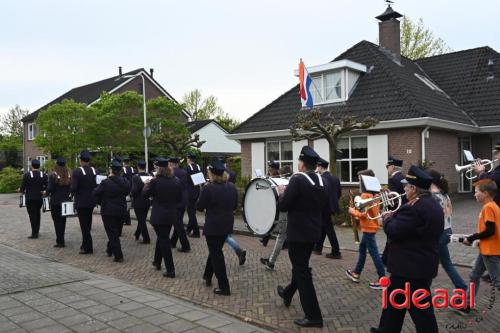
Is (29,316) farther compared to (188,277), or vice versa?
(188,277)

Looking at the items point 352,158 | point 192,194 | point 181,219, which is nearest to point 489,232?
point 181,219

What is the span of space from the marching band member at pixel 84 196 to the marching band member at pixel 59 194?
3.31 feet

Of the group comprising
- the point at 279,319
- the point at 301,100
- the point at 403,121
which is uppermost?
the point at 301,100

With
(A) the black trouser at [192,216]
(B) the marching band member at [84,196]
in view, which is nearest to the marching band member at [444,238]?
(A) the black trouser at [192,216]

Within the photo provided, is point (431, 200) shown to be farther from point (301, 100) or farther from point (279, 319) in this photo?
point (301, 100)

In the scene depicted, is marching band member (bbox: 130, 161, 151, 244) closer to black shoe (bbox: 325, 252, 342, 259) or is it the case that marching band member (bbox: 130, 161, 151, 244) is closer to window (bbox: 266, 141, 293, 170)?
black shoe (bbox: 325, 252, 342, 259)

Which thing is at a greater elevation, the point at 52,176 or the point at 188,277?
the point at 52,176

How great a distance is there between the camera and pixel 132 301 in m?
5.89

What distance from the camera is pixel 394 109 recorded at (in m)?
16.7

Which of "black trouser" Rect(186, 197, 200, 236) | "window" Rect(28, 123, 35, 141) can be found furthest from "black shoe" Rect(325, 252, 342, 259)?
"window" Rect(28, 123, 35, 141)

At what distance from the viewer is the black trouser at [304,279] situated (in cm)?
495

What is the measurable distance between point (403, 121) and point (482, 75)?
24.2 feet

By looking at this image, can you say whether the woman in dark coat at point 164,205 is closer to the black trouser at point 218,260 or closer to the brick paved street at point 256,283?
the brick paved street at point 256,283

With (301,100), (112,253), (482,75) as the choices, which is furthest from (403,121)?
(112,253)
